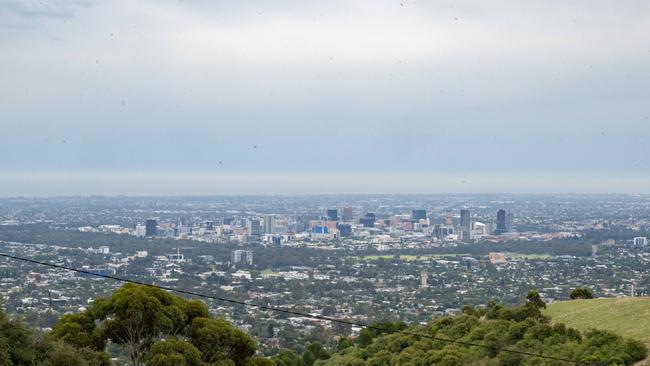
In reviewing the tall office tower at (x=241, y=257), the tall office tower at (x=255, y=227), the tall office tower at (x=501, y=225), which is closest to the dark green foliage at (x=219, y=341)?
the tall office tower at (x=241, y=257)

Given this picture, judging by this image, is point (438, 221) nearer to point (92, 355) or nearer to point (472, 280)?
point (472, 280)

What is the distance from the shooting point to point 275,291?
186 feet

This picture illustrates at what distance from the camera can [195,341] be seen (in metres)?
16.1

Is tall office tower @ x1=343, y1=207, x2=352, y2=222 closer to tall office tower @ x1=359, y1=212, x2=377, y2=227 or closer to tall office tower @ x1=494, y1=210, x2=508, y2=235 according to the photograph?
tall office tower @ x1=359, y1=212, x2=377, y2=227

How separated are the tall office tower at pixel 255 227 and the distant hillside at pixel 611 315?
238 feet

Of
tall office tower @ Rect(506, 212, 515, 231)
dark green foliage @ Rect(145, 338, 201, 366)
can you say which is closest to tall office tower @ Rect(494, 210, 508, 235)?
tall office tower @ Rect(506, 212, 515, 231)

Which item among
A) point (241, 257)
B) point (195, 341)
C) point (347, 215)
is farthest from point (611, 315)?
point (347, 215)

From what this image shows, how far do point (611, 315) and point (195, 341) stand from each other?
11468mm

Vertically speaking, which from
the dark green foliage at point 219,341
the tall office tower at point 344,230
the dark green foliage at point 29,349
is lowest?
the tall office tower at point 344,230

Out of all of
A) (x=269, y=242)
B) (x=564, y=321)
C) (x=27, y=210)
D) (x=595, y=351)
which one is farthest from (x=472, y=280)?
(x=27, y=210)

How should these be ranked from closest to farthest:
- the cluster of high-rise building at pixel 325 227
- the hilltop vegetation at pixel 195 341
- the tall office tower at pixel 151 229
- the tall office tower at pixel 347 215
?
1. the hilltop vegetation at pixel 195 341
2. the tall office tower at pixel 151 229
3. the cluster of high-rise building at pixel 325 227
4. the tall office tower at pixel 347 215

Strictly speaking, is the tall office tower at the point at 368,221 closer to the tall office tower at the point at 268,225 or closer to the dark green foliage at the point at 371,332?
the tall office tower at the point at 268,225

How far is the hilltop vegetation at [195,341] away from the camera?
12.9 meters

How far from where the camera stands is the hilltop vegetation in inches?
509
